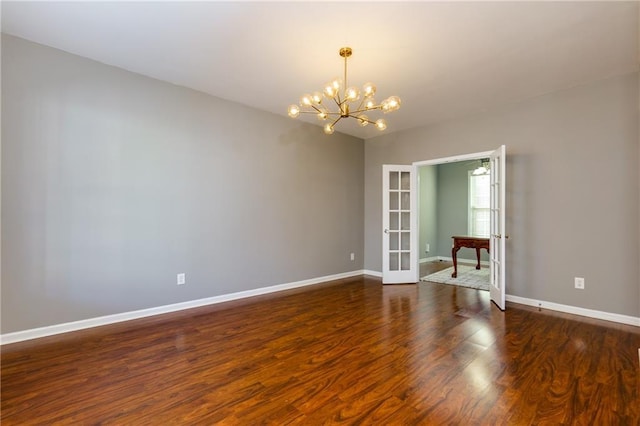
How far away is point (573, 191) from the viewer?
11.9ft

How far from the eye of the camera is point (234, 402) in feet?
6.17

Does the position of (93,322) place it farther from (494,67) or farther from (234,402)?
(494,67)

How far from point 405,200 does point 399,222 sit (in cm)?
41

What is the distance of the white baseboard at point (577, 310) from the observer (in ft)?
10.6

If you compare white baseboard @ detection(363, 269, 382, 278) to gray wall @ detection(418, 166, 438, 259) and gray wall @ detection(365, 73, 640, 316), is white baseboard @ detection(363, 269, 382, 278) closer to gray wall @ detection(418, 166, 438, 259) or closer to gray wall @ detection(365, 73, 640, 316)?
gray wall @ detection(418, 166, 438, 259)

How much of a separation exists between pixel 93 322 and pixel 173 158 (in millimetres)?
1982

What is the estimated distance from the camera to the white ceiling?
2322mm

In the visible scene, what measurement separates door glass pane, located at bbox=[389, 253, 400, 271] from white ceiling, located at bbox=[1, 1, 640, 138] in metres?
2.77

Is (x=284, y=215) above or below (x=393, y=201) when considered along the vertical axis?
below

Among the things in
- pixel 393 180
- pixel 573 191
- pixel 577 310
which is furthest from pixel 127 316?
pixel 573 191

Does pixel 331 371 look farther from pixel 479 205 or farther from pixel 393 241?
pixel 479 205

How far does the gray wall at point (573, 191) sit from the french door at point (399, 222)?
1259 millimetres

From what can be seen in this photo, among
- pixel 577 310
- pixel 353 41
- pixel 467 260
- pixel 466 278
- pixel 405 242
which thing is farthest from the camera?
pixel 467 260

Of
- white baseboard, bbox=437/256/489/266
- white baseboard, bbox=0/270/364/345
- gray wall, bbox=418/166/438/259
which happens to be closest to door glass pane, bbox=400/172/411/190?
gray wall, bbox=418/166/438/259
